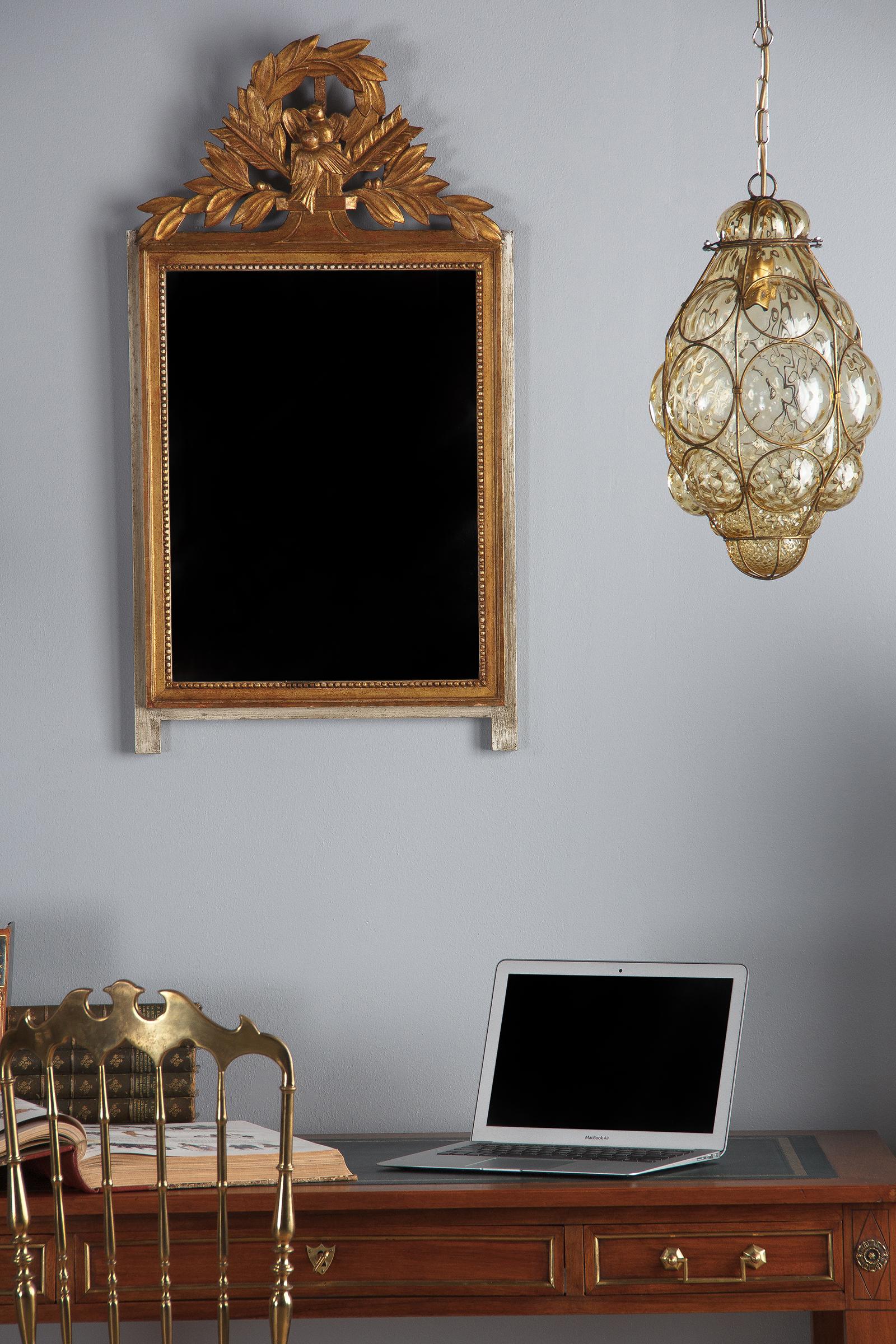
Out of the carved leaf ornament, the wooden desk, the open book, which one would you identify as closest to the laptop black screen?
the wooden desk

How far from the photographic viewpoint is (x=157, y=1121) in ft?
4.94

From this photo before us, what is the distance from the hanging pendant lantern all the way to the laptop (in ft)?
3.09

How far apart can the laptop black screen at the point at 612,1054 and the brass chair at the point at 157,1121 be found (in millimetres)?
592

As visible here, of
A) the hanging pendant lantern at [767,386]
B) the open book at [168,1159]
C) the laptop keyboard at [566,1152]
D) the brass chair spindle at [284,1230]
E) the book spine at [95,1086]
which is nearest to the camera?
the hanging pendant lantern at [767,386]

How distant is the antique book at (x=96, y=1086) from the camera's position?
6.89 ft

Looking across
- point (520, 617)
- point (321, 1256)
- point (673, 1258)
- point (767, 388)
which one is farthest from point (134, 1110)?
point (767, 388)

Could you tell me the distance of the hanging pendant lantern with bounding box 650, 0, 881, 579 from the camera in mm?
1242

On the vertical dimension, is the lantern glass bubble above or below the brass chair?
above

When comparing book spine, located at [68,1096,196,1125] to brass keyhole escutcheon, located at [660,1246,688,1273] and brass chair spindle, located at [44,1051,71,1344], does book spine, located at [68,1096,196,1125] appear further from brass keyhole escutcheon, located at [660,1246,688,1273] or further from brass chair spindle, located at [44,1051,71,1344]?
brass keyhole escutcheon, located at [660,1246,688,1273]

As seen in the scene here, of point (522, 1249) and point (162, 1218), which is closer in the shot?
point (162, 1218)

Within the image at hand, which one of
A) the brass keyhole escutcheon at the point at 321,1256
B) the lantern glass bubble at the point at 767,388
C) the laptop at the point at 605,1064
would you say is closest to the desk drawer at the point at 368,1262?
the brass keyhole escutcheon at the point at 321,1256

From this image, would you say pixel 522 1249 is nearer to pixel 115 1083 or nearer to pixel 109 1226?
pixel 109 1226

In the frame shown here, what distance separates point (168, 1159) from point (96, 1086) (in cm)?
35

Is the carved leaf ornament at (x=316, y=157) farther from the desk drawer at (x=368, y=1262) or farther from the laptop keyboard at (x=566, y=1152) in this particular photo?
the desk drawer at (x=368, y=1262)
